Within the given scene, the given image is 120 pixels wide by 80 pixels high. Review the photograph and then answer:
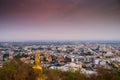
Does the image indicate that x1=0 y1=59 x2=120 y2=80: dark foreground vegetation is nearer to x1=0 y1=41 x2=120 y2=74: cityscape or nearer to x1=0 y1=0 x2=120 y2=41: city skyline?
x1=0 y1=41 x2=120 y2=74: cityscape

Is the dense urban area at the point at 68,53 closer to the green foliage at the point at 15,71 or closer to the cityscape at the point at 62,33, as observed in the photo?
the cityscape at the point at 62,33

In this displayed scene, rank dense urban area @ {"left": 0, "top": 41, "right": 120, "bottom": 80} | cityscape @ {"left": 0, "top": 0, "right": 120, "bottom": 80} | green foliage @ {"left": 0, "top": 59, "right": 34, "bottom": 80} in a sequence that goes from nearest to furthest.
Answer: green foliage @ {"left": 0, "top": 59, "right": 34, "bottom": 80} → dense urban area @ {"left": 0, "top": 41, "right": 120, "bottom": 80} → cityscape @ {"left": 0, "top": 0, "right": 120, "bottom": 80}

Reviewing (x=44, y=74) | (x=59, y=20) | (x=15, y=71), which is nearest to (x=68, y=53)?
(x=59, y=20)

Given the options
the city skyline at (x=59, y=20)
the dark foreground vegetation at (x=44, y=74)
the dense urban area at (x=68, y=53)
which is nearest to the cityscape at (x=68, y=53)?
the dense urban area at (x=68, y=53)

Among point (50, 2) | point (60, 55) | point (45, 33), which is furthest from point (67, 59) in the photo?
point (50, 2)

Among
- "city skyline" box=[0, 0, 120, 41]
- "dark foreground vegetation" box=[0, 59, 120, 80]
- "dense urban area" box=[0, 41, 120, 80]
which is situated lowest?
"dark foreground vegetation" box=[0, 59, 120, 80]

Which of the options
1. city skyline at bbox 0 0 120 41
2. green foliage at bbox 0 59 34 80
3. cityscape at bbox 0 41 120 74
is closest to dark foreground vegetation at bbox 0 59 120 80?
green foliage at bbox 0 59 34 80
